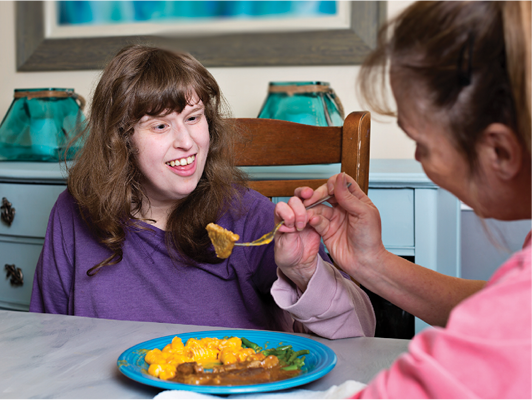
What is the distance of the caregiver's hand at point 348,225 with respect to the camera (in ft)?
2.93

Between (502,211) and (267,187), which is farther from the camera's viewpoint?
(267,187)

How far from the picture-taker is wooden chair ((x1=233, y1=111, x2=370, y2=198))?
124 centimetres

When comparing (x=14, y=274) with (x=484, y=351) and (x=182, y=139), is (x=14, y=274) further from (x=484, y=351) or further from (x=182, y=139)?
(x=484, y=351)

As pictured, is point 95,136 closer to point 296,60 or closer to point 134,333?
point 134,333

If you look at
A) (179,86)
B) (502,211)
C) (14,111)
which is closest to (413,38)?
(502,211)

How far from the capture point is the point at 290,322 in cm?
120

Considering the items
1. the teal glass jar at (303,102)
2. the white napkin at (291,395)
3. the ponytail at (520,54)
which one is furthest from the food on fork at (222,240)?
the teal glass jar at (303,102)

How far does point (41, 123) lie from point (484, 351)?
1.84 m

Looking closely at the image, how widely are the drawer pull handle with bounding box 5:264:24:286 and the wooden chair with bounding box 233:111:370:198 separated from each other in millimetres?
939

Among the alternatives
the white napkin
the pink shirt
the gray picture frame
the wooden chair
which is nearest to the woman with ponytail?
the pink shirt

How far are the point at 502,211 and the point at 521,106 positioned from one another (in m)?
0.16

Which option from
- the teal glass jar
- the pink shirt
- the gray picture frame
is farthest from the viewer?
the gray picture frame

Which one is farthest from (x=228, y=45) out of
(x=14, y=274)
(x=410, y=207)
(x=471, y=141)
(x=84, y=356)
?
(x=471, y=141)

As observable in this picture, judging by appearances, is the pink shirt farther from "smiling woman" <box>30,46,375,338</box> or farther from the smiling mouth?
the smiling mouth
